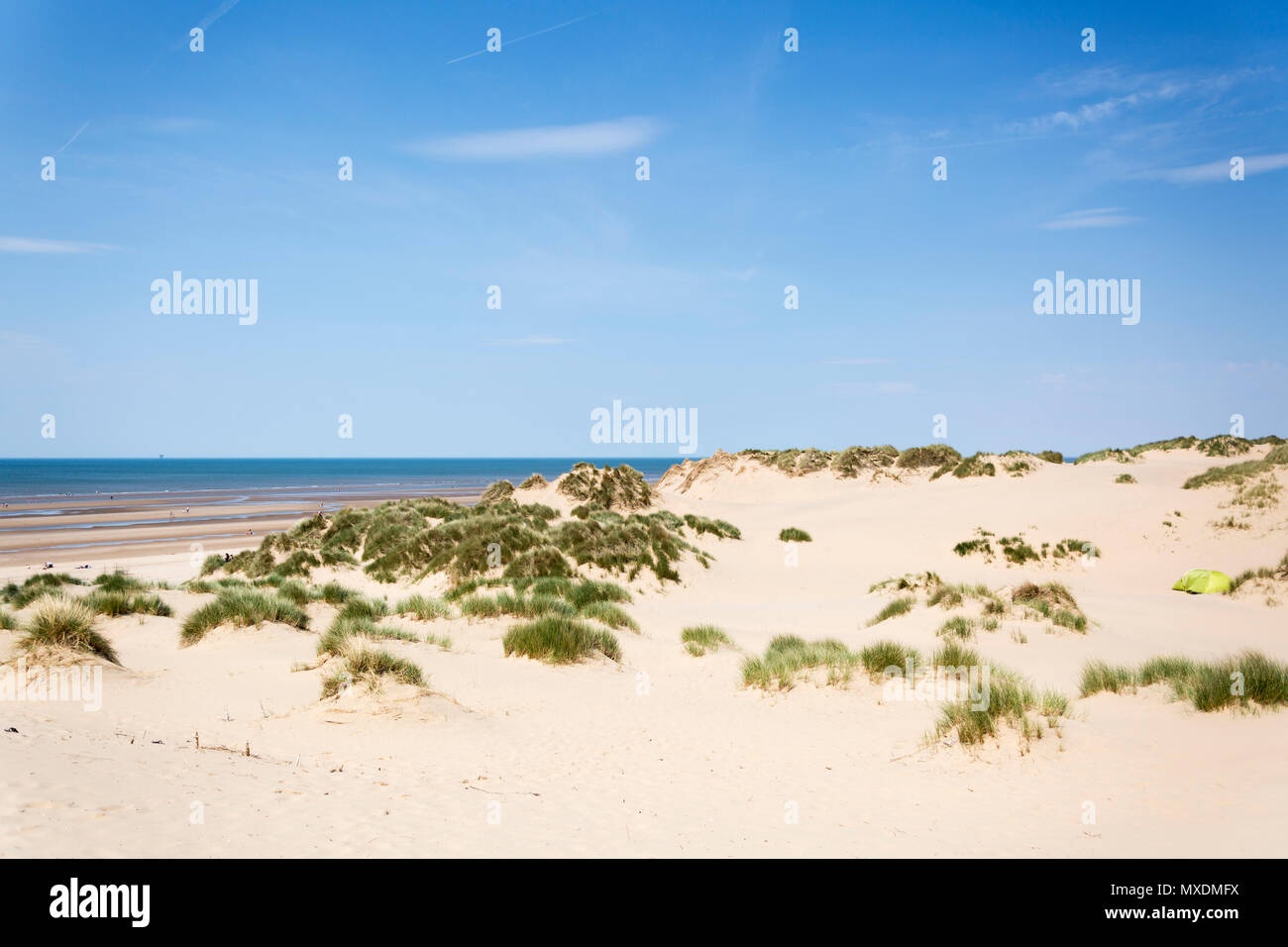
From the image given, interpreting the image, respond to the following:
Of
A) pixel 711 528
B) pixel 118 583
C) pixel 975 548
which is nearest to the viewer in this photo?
pixel 118 583

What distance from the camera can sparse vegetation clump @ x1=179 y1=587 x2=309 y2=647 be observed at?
1356cm

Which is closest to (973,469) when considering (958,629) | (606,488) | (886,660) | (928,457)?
(928,457)

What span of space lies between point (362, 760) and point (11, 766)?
118 inches

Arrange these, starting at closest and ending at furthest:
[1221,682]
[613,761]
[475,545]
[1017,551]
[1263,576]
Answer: [613,761]
[1221,682]
[1263,576]
[475,545]
[1017,551]

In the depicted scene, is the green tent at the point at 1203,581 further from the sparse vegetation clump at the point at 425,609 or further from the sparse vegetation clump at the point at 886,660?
the sparse vegetation clump at the point at 425,609

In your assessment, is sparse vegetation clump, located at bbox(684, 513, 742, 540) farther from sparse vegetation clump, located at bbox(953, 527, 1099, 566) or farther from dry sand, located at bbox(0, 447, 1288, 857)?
dry sand, located at bbox(0, 447, 1288, 857)

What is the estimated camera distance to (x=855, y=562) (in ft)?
95.2

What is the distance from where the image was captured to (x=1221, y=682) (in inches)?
333

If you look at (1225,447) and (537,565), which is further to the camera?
(1225,447)

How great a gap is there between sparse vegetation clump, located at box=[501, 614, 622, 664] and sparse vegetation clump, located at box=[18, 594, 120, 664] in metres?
6.39

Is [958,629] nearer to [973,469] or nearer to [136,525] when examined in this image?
[973,469]

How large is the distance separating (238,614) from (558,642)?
20.9 feet
